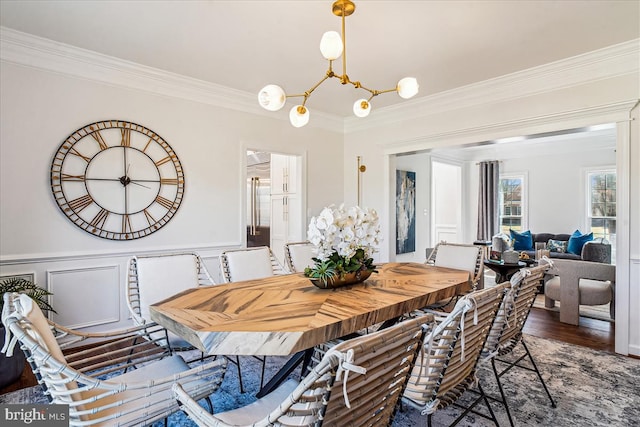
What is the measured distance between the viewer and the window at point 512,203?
25.6 ft

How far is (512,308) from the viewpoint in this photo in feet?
6.02

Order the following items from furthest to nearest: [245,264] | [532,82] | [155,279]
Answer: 1. [532,82]
2. [245,264]
3. [155,279]

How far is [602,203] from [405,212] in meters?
3.99

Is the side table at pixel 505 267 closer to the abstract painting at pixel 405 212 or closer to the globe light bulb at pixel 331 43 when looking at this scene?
the abstract painting at pixel 405 212

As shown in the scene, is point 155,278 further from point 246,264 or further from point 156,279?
point 246,264

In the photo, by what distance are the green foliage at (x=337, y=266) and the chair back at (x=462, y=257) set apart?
1.30 meters

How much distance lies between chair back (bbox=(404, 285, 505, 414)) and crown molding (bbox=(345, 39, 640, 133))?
2759mm

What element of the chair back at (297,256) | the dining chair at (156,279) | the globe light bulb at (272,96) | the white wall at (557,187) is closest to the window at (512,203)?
the white wall at (557,187)

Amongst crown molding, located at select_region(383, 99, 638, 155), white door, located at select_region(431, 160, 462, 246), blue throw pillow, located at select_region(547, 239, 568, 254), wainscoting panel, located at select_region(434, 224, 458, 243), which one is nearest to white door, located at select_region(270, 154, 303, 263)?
crown molding, located at select_region(383, 99, 638, 155)

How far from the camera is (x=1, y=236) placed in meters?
2.78

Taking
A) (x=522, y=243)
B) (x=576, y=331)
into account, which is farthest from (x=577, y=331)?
(x=522, y=243)

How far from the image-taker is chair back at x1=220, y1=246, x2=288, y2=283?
272 cm

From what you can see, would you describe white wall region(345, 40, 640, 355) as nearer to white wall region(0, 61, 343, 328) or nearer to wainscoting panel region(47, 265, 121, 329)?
white wall region(0, 61, 343, 328)

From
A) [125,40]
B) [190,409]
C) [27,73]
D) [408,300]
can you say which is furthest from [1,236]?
[408,300]
